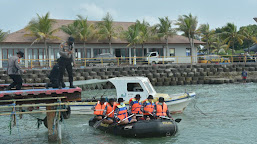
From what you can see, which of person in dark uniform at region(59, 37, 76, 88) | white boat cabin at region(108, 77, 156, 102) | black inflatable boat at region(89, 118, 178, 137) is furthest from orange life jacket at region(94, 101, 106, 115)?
white boat cabin at region(108, 77, 156, 102)

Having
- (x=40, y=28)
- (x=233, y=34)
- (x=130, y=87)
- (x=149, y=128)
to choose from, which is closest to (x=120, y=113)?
(x=149, y=128)

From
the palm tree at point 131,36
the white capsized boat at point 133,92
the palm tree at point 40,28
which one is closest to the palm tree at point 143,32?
the palm tree at point 131,36

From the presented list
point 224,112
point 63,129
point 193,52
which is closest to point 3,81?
point 63,129

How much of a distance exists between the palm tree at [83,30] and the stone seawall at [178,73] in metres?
8.15

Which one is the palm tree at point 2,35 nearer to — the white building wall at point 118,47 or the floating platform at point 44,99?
the white building wall at point 118,47

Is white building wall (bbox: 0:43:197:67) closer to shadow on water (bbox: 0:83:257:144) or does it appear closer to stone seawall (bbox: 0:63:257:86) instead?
stone seawall (bbox: 0:63:257:86)

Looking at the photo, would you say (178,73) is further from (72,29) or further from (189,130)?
(189,130)

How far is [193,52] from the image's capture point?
53500 mm

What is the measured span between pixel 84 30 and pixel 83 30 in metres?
0.15

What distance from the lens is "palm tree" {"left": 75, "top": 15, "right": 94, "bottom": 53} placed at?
45.2 meters

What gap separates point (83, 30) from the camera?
148 ft

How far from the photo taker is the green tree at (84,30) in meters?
45.2

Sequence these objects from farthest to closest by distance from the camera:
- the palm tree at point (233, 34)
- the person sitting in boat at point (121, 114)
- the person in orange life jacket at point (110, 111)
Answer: the palm tree at point (233, 34)
the person in orange life jacket at point (110, 111)
the person sitting in boat at point (121, 114)

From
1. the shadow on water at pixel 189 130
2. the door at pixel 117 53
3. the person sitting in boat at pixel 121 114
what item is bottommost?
the shadow on water at pixel 189 130
